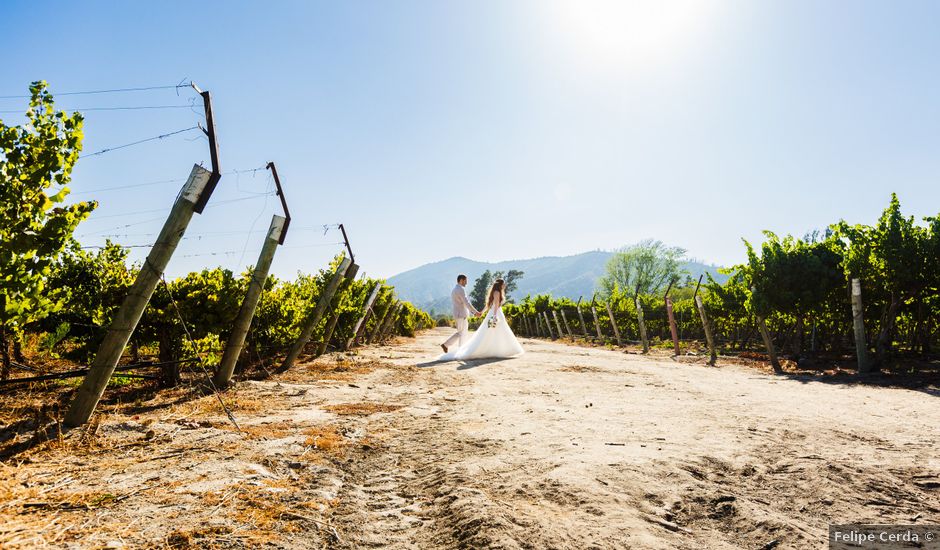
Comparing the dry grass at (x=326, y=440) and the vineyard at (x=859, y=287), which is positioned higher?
the vineyard at (x=859, y=287)

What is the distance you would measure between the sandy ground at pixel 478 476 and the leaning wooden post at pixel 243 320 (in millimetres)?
1175

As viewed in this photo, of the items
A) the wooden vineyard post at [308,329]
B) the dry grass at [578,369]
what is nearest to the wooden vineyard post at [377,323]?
the wooden vineyard post at [308,329]

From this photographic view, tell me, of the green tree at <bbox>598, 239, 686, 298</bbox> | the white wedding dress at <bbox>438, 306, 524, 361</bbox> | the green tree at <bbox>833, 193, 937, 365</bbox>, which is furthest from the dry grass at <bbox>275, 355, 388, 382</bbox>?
the green tree at <bbox>598, 239, 686, 298</bbox>

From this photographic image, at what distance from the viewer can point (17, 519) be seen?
84.1 inches

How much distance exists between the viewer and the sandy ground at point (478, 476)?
7.09 ft

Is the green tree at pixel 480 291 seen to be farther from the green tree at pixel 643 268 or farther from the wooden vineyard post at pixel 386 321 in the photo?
the wooden vineyard post at pixel 386 321

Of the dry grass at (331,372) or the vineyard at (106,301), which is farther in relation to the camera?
the dry grass at (331,372)

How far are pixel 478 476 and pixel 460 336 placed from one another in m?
9.23

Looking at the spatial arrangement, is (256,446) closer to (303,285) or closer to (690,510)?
(690,510)

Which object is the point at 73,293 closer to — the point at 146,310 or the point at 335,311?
the point at 146,310

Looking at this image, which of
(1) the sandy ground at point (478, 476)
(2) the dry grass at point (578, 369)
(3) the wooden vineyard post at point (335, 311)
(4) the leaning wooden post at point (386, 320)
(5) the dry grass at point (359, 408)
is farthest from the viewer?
(4) the leaning wooden post at point (386, 320)

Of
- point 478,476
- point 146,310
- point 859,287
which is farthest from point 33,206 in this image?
point 859,287

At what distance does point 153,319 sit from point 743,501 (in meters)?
6.56

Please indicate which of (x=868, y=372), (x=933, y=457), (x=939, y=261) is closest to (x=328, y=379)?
(x=933, y=457)
